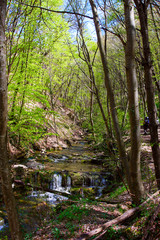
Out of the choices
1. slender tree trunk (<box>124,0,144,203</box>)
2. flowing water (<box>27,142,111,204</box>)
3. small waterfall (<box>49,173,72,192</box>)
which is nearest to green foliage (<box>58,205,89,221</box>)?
slender tree trunk (<box>124,0,144,203</box>)

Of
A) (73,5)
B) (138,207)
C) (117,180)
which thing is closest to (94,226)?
(138,207)

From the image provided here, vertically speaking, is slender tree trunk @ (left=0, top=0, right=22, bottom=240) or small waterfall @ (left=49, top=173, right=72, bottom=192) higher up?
slender tree trunk @ (left=0, top=0, right=22, bottom=240)

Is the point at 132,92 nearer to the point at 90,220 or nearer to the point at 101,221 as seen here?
the point at 101,221

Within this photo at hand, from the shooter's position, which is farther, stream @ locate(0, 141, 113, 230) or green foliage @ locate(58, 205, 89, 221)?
stream @ locate(0, 141, 113, 230)

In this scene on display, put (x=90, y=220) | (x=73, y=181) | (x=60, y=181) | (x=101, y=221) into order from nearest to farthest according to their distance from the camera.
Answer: (x=101, y=221)
(x=90, y=220)
(x=73, y=181)
(x=60, y=181)

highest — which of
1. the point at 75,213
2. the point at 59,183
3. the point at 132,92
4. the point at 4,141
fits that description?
the point at 132,92

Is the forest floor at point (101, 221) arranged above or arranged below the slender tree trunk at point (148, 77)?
below

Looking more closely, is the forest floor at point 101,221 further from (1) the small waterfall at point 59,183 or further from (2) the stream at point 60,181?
(1) the small waterfall at point 59,183

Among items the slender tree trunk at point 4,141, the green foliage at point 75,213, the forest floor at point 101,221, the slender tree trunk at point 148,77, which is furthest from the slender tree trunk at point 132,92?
the slender tree trunk at point 4,141

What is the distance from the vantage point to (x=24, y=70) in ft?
26.8

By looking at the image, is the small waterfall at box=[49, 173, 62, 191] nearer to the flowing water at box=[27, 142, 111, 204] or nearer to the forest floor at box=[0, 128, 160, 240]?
the flowing water at box=[27, 142, 111, 204]

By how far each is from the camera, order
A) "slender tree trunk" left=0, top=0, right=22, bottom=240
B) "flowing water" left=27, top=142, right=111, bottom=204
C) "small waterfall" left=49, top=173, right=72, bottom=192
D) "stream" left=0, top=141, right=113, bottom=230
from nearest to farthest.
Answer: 1. "slender tree trunk" left=0, top=0, right=22, bottom=240
2. "stream" left=0, top=141, right=113, bottom=230
3. "flowing water" left=27, top=142, right=111, bottom=204
4. "small waterfall" left=49, top=173, right=72, bottom=192

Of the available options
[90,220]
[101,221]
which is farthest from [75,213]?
[101,221]

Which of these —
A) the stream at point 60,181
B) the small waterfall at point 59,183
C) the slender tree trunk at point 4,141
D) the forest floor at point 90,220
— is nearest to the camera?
the slender tree trunk at point 4,141
